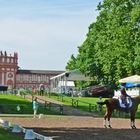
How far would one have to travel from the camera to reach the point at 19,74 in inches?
6949

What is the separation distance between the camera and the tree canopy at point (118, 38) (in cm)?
7575

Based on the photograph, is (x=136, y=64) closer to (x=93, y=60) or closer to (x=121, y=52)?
(x=121, y=52)

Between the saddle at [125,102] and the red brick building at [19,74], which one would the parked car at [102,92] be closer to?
the saddle at [125,102]

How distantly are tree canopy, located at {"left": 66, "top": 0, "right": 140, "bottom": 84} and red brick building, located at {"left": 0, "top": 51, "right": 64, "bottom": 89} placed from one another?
78093 mm

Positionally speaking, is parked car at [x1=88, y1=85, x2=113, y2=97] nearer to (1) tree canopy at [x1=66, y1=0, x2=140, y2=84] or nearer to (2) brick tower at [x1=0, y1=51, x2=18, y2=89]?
(1) tree canopy at [x1=66, y1=0, x2=140, y2=84]

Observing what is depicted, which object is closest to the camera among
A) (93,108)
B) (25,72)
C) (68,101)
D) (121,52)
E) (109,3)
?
(93,108)

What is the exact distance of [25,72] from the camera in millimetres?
177750

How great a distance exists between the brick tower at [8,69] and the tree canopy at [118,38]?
7711 cm

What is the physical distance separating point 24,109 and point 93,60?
46455mm

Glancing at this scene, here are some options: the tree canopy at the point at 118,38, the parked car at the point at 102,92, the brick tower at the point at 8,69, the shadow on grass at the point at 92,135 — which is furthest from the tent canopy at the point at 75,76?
the shadow on grass at the point at 92,135

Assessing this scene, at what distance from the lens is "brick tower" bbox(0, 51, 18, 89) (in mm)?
171500

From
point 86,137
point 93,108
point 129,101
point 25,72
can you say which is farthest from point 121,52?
point 25,72

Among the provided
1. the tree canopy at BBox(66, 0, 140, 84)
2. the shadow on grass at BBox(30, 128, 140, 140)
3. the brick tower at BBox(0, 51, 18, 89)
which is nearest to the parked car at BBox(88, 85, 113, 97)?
the tree canopy at BBox(66, 0, 140, 84)

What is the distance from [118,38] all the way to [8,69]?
99422mm
